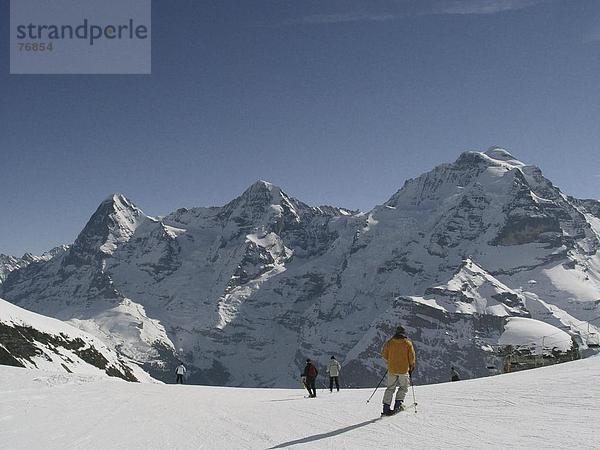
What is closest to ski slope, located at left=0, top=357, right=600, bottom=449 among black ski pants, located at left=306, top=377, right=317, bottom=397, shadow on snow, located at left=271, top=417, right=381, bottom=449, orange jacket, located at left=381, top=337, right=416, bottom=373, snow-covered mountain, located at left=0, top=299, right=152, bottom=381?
shadow on snow, located at left=271, top=417, right=381, bottom=449

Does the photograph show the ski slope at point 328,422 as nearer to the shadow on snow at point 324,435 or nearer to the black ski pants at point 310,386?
the shadow on snow at point 324,435

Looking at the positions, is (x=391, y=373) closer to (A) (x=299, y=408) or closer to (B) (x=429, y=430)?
(B) (x=429, y=430)

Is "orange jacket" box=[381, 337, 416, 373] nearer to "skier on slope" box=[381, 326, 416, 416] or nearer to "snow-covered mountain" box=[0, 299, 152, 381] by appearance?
"skier on slope" box=[381, 326, 416, 416]

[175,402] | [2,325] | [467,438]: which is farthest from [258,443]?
[2,325]

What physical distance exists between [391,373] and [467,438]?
118 inches

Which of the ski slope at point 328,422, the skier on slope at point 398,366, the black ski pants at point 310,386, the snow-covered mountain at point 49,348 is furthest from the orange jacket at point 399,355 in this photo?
the snow-covered mountain at point 49,348

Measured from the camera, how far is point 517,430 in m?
9.61

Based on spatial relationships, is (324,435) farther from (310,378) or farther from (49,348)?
(49,348)

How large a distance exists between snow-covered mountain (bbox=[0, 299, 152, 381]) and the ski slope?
38362 mm

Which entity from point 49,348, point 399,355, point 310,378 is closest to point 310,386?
point 310,378

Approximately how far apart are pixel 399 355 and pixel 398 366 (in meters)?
0.25

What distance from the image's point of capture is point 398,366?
12.1 m

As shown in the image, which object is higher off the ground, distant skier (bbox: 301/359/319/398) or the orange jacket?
the orange jacket

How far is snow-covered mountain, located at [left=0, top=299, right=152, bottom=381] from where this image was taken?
5357 cm
